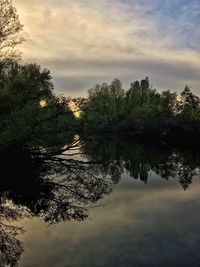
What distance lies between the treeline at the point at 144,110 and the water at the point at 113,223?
34486 mm

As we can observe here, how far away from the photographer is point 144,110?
297 feet

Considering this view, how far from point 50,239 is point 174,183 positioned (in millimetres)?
16517

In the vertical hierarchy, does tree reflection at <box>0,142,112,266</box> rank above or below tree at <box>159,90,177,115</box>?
below

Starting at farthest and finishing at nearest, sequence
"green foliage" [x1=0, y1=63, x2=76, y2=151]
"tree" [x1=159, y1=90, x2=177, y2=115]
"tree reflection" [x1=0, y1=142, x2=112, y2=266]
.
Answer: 1. "tree" [x1=159, y1=90, x2=177, y2=115]
2. "green foliage" [x1=0, y1=63, x2=76, y2=151]
3. "tree reflection" [x1=0, y1=142, x2=112, y2=266]

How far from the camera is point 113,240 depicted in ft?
53.1

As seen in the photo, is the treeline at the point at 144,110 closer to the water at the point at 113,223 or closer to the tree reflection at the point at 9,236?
the water at the point at 113,223

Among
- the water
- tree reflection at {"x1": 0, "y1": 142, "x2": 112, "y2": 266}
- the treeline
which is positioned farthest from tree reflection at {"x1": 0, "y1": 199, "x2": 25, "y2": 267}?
the treeline

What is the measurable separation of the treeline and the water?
1358 inches

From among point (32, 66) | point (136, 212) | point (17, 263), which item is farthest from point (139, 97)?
point (17, 263)

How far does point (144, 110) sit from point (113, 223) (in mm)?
72505

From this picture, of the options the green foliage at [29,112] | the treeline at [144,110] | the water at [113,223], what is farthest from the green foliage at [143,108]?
the water at [113,223]

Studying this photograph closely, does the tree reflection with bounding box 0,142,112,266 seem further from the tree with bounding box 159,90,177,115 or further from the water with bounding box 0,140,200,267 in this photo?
the tree with bounding box 159,90,177,115

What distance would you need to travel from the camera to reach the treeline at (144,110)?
77.6 meters

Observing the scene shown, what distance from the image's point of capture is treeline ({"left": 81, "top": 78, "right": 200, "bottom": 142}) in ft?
255
